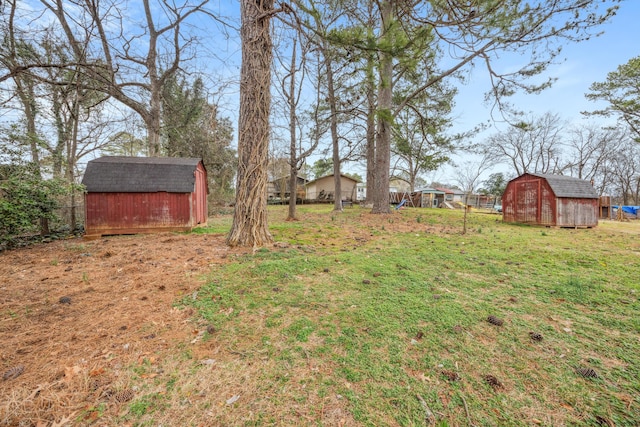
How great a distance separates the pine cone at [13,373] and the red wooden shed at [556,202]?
1416 centimetres

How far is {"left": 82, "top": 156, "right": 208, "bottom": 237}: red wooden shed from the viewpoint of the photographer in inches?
273

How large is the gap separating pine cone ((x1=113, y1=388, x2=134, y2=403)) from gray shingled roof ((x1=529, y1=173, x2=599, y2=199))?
13644 millimetres

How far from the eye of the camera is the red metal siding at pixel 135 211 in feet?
22.7

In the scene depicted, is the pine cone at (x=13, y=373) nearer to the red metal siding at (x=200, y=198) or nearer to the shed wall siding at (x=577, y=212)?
the red metal siding at (x=200, y=198)

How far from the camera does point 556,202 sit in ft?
31.9

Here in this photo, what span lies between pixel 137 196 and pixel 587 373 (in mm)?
9291

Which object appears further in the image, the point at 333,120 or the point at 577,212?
the point at 333,120

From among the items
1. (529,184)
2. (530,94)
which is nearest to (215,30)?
(530,94)

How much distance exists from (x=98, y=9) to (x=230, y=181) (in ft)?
51.5

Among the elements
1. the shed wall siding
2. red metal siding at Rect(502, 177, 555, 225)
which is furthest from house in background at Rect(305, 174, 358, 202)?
the shed wall siding

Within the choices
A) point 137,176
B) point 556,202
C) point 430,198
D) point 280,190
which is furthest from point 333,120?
point 430,198

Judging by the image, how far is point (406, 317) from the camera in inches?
91.2

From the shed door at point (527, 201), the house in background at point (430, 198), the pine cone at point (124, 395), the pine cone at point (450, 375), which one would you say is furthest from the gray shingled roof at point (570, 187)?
the house in background at point (430, 198)

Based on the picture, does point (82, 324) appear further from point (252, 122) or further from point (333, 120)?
point (333, 120)
